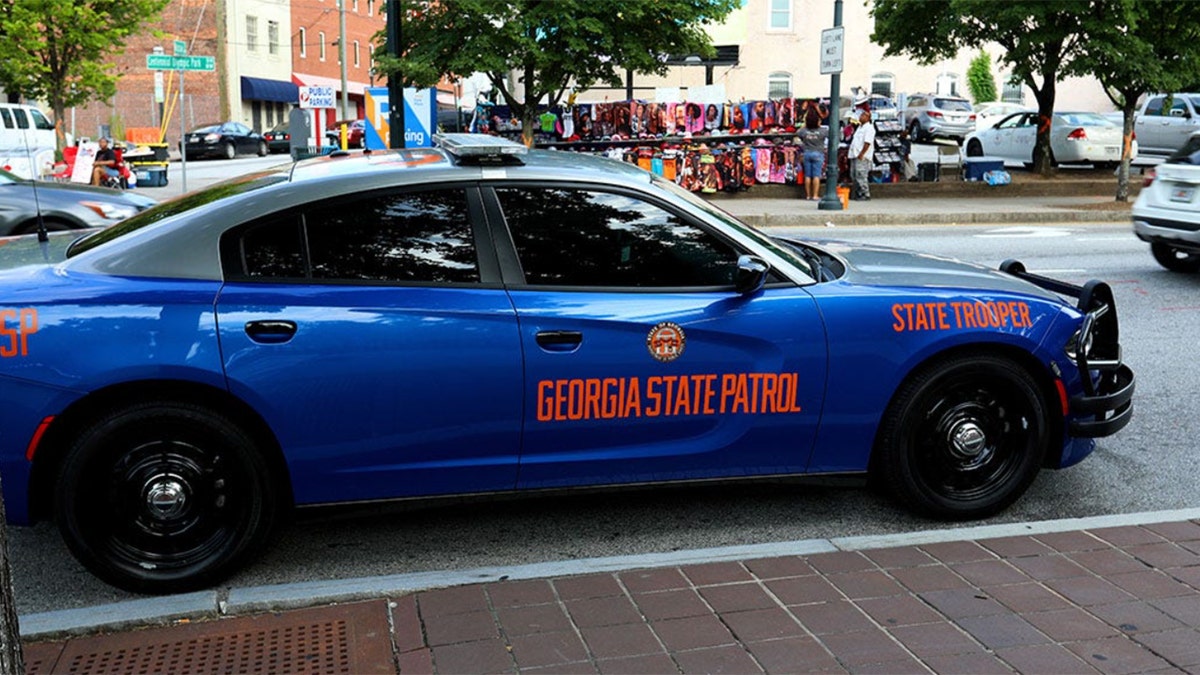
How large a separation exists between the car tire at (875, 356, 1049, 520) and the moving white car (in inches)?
986

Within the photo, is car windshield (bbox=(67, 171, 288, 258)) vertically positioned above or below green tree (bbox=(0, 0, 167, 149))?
below

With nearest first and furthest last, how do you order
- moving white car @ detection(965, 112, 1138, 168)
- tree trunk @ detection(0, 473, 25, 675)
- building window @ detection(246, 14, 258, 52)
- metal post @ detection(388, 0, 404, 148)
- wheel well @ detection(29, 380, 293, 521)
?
tree trunk @ detection(0, 473, 25, 675)
wheel well @ detection(29, 380, 293, 521)
metal post @ detection(388, 0, 404, 148)
moving white car @ detection(965, 112, 1138, 168)
building window @ detection(246, 14, 258, 52)

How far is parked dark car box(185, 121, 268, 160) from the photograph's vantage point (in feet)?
145

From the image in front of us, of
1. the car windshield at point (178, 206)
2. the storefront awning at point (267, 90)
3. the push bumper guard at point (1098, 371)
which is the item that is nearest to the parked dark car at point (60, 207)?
the car windshield at point (178, 206)

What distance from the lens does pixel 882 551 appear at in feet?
14.4

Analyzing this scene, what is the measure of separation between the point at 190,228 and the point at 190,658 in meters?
1.59

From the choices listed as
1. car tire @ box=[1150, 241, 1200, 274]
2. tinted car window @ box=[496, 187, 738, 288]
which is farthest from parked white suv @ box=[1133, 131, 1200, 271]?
tinted car window @ box=[496, 187, 738, 288]

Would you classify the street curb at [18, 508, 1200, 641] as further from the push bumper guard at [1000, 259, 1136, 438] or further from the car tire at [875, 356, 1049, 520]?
the push bumper guard at [1000, 259, 1136, 438]

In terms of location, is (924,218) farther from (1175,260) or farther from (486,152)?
(486,152)

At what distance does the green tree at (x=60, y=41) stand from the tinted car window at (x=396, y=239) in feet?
100

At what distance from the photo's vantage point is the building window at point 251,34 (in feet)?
175

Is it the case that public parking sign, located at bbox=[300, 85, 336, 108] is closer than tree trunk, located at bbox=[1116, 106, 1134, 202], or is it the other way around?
tree trunk, located at bbox=[1116, 106, 1134, 202]

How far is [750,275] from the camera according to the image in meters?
4.57

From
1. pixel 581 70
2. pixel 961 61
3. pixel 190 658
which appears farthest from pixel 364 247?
pixel 961 61
